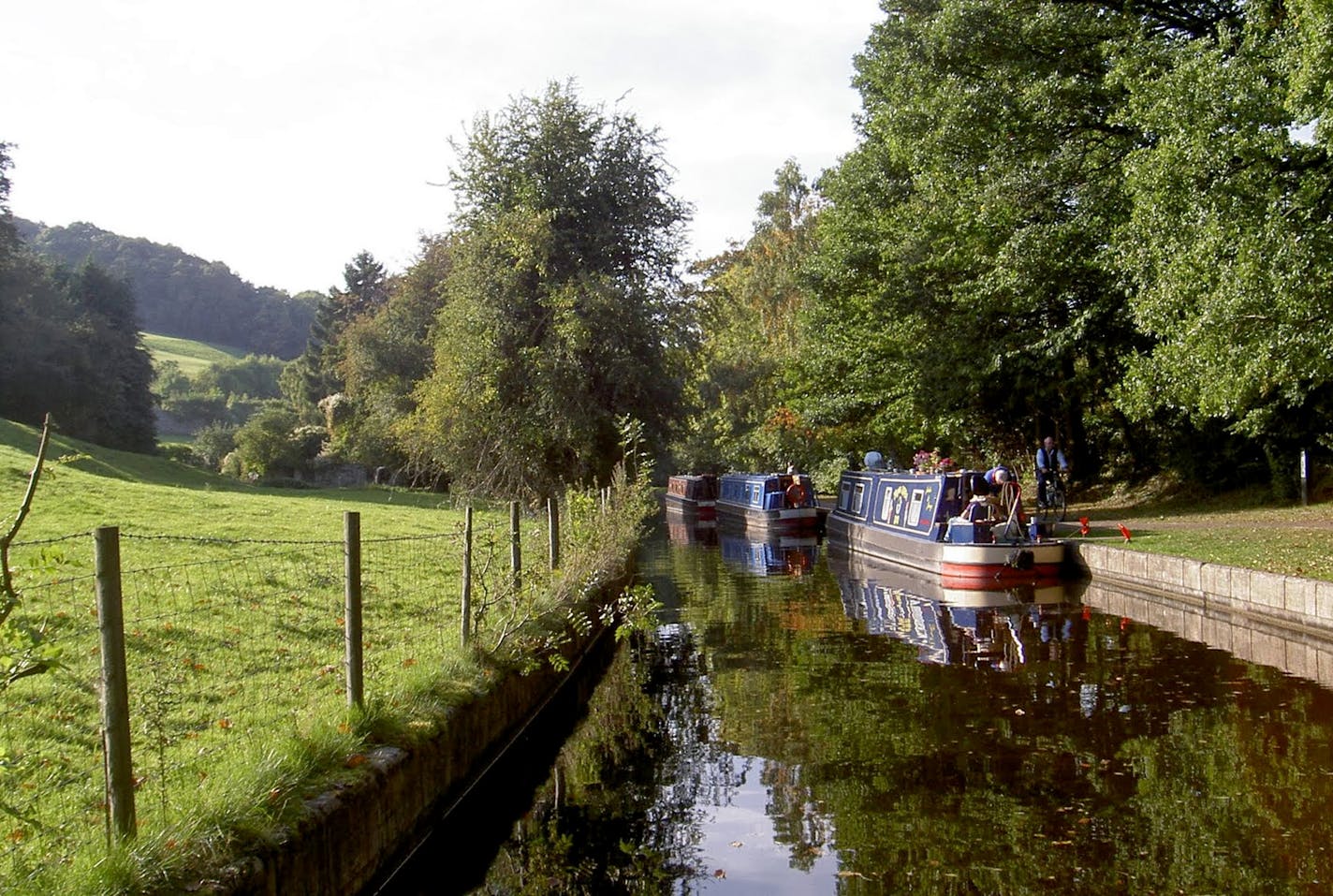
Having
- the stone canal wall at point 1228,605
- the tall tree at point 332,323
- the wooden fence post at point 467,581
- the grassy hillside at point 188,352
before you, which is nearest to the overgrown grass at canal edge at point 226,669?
the wooden fence post at point 467,581

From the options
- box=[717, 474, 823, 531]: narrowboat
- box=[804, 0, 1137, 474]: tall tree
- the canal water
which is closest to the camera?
the canal water

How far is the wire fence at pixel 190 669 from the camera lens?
4.43 m

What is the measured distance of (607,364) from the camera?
70.7 feet

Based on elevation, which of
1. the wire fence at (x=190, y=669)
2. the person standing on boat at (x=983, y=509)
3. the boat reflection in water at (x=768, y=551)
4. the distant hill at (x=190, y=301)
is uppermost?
the distant hill at (x=190, y=301)

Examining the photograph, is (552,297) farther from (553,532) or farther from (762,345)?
(762,345)

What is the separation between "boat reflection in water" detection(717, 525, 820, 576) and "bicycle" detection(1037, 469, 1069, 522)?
4.66 m

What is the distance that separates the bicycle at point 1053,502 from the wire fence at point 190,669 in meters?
12.8

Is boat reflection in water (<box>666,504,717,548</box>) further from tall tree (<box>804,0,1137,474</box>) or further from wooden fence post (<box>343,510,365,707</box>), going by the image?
wooden fence post (<box>343,510,365,707</box>)

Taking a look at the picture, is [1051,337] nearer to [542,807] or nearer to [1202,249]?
[1202,249]

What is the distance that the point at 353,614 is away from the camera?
6215 mm

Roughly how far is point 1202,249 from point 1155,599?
15.0 ft

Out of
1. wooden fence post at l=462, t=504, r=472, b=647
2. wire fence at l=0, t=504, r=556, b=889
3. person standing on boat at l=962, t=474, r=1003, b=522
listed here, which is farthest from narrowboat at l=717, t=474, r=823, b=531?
wooden fence post at l=462, t=504, r=472, b=647

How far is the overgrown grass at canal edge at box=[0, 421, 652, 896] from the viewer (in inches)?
162

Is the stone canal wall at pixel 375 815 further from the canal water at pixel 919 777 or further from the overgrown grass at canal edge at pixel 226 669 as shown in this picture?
the canal water at pixel 919 777
